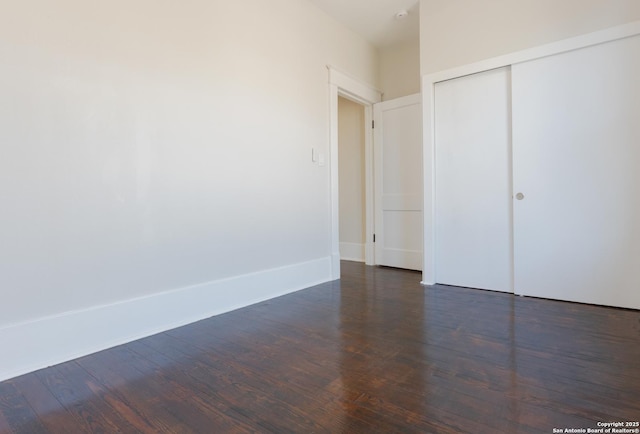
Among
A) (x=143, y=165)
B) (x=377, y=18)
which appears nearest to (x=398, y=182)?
(x=377, y=18)

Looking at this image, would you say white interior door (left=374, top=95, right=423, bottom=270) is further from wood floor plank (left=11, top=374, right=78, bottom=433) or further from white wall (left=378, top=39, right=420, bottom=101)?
wood floor plank (left=11, top=374, right=78, bottom=433)

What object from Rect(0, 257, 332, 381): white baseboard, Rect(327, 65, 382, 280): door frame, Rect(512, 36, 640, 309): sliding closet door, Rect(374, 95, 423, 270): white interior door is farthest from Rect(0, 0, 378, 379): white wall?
Rect(512, 36, 640, 309): sliding closet door

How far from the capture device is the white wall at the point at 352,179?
4.71 meters

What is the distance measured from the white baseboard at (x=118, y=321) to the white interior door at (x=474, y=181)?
68.2 inches

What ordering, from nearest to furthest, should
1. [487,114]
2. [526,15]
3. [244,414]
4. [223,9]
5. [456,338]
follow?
[244,414] < [456,338] < [223,9] < [526,15] < [487,114]

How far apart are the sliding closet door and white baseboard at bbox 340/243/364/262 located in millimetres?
2191

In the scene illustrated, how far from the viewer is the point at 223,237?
8.50 ft

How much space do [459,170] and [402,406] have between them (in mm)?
2441

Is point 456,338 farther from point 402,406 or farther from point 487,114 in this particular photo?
point 487,114

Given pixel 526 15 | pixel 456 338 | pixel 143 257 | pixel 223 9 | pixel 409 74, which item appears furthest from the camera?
pixel 409 74

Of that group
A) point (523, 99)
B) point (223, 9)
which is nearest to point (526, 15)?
point (523, 99)

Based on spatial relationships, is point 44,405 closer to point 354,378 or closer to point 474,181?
point 354,378

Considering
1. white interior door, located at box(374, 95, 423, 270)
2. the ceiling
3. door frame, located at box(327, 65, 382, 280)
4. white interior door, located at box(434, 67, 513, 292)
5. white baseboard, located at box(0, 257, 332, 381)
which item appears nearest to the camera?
white baseboard, located at box(0, 257, 332, 381)

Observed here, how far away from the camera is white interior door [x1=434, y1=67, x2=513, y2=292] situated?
9.76ft
